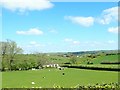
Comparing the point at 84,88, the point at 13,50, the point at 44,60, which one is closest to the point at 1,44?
the point at 13,50

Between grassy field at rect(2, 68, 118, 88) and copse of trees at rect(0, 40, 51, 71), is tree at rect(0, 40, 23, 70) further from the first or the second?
grassy field at rect(2, 68, 118, 88)

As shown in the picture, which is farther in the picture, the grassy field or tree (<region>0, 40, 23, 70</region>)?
tree (<region>0, 40, 23, 70</region>)

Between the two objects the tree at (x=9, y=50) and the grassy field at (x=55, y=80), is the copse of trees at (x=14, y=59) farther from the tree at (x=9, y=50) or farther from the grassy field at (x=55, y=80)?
the grassy field at (x=55, y=80)

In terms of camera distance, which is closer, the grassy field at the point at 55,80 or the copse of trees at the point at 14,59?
the grassy field at the point at 55,80

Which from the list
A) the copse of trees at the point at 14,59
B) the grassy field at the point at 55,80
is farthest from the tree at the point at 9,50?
the grassy field at the point at 55,80

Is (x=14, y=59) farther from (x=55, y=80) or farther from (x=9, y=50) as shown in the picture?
(x=55, y=80)

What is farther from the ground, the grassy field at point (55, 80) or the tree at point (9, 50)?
the tree at point (9, 50)

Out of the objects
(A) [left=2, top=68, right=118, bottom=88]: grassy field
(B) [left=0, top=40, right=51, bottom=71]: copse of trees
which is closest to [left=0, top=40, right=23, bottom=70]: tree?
(B) [left=0, top=40, right=51, bottom=71]: copse of trees

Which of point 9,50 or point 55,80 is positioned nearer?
point 55,80

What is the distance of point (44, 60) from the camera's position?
88.6 metres

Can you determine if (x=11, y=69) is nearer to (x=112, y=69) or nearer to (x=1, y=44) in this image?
(x=1, y=44)

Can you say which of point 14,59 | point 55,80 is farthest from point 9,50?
point 55,80

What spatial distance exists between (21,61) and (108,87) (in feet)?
193

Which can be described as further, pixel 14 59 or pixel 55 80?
pixel 14 59
